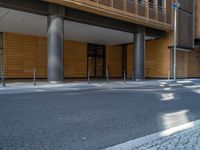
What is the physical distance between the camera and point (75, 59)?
25.4 m

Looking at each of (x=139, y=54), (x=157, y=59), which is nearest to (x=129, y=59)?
(x=157, y=59)

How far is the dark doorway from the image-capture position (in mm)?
26955

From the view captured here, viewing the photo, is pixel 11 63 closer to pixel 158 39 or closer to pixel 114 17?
pixel 114 17

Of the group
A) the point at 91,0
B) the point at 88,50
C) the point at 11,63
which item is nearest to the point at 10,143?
the point at 91,0

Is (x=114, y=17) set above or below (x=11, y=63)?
above

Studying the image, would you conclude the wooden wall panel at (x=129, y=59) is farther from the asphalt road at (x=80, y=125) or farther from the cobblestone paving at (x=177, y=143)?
the cobblestone paving at (x=177, y=143)

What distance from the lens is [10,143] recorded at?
3.51 m

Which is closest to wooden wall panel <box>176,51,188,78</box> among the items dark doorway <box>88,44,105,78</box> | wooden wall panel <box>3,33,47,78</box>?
dark doorway <box>88,44,105,78</box>

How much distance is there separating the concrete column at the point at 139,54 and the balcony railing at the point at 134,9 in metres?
1.69

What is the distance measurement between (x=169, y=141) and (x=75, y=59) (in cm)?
2227

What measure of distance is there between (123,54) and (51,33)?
15.8m

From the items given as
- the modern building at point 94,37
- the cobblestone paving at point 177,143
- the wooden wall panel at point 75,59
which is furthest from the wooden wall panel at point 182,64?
the cobblestone paving at point 177,143

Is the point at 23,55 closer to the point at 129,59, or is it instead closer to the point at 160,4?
the point at 129,59

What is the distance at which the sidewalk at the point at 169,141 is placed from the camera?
11.0 feet
